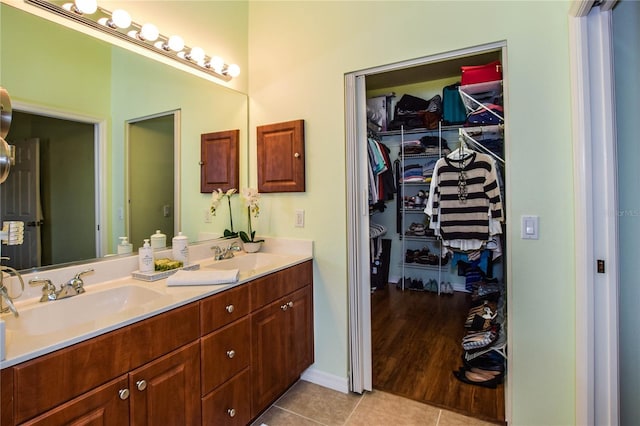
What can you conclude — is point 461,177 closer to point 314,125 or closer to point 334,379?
point 314,125

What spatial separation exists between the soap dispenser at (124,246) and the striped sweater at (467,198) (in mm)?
2115

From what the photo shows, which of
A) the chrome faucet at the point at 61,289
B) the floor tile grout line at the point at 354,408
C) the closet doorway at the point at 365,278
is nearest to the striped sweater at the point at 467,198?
the closet doorway at the point at 365,278

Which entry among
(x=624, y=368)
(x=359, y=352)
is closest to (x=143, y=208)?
(x=359, y=352)

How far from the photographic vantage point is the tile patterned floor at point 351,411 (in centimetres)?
177

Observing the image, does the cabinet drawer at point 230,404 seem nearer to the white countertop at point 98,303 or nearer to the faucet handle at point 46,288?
the white countertop at point 98,303

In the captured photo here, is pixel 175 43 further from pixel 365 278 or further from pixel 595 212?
pixel 595 212

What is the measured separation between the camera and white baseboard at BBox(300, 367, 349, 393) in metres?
2.05

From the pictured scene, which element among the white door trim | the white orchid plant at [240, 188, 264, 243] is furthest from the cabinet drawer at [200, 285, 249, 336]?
the white door trim

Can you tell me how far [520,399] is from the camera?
5.32ft

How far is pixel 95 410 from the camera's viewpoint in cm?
99

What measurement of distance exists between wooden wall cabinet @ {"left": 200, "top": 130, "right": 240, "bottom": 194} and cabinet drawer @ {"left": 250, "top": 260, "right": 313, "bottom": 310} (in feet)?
2.64

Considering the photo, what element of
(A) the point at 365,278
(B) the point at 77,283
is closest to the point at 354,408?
(A) the point at 365,278

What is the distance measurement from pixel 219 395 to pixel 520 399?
1.48m

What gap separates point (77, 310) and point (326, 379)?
58.6 inches
